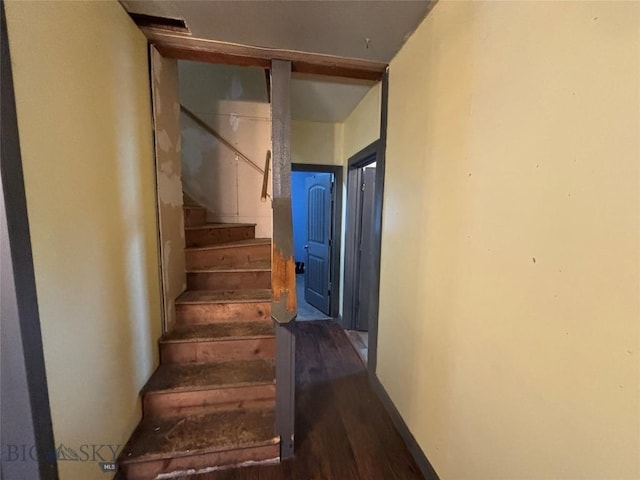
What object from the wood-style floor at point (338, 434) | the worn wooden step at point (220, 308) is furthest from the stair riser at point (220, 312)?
the wood-style floor at point (338, 434)

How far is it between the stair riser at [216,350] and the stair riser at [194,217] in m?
1.19

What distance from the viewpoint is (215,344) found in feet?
6.00

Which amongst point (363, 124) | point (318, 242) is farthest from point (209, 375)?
point (363, 124)

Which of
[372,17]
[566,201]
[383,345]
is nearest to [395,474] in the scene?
[383,345]

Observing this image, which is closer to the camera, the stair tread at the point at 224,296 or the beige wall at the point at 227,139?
the stair tread at the point at 224,296

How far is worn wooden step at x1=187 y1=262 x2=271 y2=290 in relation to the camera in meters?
2.24

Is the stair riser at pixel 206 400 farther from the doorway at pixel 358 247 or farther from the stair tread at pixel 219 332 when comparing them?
the doorway at pixel 358 247

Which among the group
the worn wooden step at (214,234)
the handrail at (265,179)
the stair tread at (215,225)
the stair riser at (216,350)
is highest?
the handrail at (265,179)

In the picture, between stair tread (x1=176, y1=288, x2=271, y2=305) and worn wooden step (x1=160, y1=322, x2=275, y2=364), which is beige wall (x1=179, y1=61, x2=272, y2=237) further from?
worn wooden step (x1=160, y1=322, x2=275, y2=364)

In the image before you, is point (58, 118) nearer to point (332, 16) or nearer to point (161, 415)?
point (332, 16)

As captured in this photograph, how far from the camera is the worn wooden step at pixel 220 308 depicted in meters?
1.97

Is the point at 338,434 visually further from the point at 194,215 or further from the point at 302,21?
the point at 302,21

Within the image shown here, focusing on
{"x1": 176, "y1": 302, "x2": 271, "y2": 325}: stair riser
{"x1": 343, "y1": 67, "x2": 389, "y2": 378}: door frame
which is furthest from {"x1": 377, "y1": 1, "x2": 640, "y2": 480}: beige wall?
{"x1": 176, "y1": 302, "x2": 271, "y2": 325}: stair riser

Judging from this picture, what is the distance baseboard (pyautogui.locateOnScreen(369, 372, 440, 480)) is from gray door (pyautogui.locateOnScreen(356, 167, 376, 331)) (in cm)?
108
